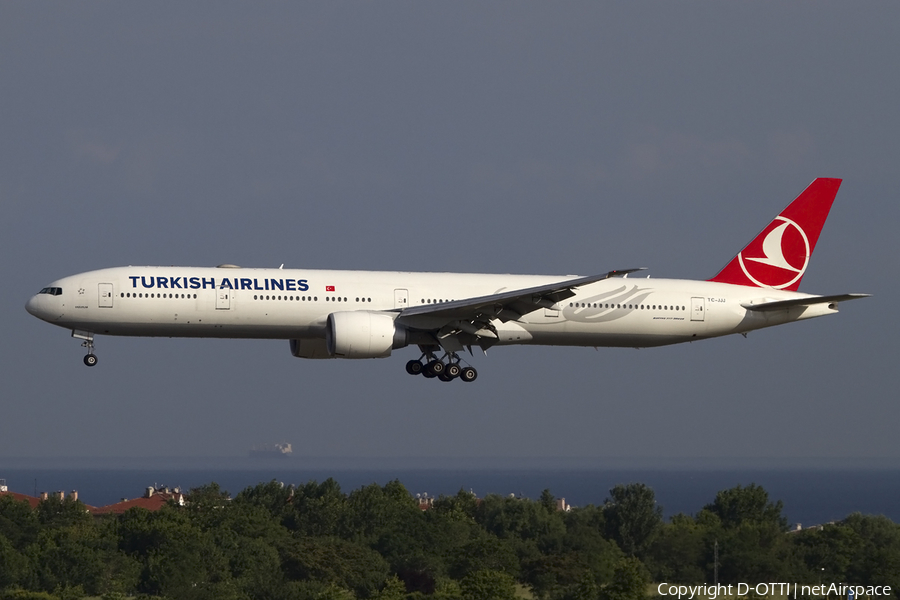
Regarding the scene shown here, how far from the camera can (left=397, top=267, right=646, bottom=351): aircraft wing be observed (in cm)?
4209

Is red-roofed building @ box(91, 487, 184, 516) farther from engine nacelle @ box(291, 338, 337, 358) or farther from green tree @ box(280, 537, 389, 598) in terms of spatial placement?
engine nacelle @ box(291, 338, 337, 358)

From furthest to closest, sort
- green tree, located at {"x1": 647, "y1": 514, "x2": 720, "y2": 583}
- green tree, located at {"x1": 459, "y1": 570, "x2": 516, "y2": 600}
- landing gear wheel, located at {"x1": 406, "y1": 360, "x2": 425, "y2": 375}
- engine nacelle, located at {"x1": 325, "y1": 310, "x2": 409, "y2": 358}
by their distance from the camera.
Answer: green tree, located at {"x1": 647, "y1": 514, "x2": 720, "y2": 583} < green tree, located at {"x1": 459, "y1": 570, "x2": 516, "y2": 600} < landing gear wheel, located at {"x1": 406, "y1": 360, "x2": 425, "y2": 375} < engine nacelle, located at {"x1": 325, "y1": 310, "x2": 409, "y2": 358}

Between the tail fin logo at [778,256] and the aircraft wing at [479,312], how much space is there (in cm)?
1121

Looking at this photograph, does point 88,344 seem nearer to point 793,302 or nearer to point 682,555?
point 793,302

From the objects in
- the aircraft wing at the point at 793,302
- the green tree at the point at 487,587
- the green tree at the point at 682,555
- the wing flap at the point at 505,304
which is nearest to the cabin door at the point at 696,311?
the aircraft wing at the point at 793,302

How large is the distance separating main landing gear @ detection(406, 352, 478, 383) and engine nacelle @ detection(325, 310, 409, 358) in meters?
3.53

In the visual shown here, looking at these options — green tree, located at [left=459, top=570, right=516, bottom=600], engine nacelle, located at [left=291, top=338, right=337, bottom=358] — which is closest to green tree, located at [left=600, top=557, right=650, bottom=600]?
green tree, located at [left=459, top=570, right=516, bottom=600]

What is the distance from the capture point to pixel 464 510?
407ft

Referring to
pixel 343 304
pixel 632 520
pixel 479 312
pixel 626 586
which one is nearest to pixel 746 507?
pixel 632 520

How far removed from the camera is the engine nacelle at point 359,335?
41.8 meters

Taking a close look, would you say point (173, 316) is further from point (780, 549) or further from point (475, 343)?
point (780, 549)

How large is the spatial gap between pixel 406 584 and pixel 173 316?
61.8m

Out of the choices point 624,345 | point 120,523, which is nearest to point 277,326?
point 624,345

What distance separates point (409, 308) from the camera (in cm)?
4403
